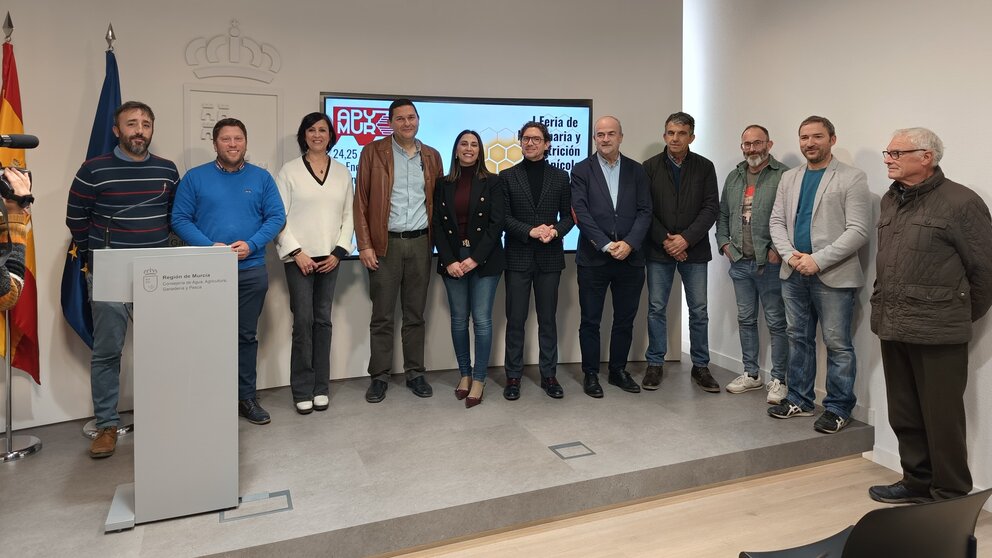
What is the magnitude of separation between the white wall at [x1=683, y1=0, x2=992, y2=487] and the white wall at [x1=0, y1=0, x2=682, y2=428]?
388mm

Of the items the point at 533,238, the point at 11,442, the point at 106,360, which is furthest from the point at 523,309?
the point at 11,442

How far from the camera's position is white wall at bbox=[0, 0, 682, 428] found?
359 cm

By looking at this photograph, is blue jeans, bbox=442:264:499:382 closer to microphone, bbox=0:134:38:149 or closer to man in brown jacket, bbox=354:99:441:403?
man in brown jacket, bbox=354:99:441:403

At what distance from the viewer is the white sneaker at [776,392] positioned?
395 centimetres

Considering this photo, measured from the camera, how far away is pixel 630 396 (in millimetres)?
4117

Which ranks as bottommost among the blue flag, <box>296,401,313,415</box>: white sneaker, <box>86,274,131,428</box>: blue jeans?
<box>296,401,313,415</box>: white sneaker

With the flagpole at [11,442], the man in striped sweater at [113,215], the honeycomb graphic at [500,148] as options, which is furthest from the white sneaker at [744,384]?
the flagpole at [11,442]

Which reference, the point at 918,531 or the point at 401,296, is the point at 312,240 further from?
the point at 918,531

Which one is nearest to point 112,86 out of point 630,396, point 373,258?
point 373,258

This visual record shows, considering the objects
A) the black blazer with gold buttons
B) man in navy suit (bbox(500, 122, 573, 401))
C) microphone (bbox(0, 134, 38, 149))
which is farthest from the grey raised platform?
microphone (bbox(0, 134, 38, 149))

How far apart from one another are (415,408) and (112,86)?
8.00ft

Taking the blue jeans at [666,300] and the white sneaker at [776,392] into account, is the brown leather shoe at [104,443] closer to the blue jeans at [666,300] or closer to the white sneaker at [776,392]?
the blue jeans at [666,300]

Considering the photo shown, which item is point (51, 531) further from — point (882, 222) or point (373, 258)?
point (882, 222)

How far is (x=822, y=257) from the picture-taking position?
349 cm
